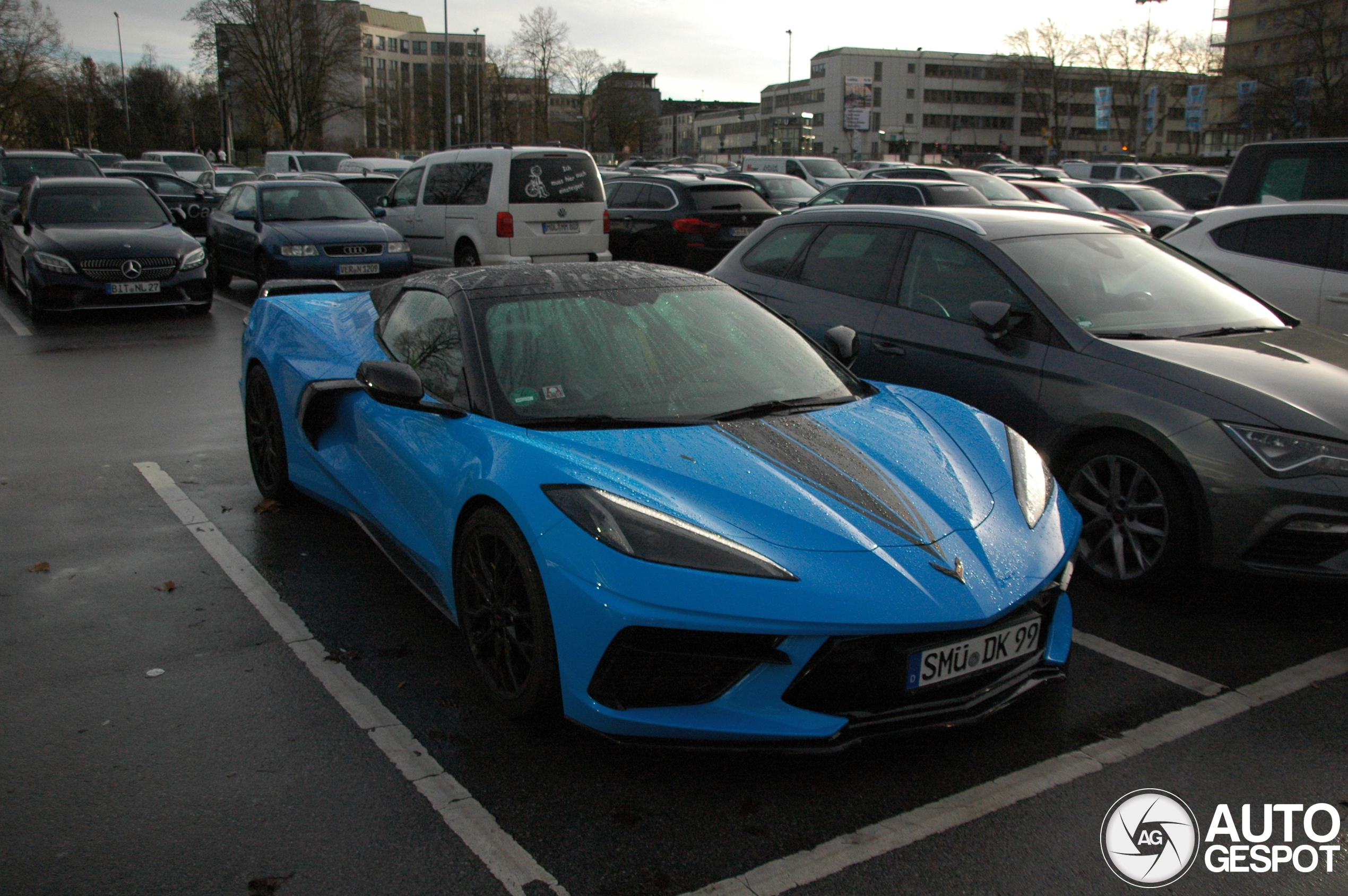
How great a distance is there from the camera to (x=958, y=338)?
206 inches

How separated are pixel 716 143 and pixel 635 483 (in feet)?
499

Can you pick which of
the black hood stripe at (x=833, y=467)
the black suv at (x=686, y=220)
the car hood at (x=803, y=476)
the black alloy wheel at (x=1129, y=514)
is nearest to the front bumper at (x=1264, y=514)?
the black alloy wheel at (x=1129, y=514)

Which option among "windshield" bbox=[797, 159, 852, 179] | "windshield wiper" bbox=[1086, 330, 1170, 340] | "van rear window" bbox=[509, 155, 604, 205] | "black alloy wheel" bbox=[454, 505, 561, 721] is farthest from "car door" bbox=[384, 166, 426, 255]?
"windshield" bbox=[797, 159, 852, 179]

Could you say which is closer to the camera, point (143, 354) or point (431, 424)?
point (431, 424)

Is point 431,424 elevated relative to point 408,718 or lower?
elevated

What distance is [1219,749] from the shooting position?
124 inches

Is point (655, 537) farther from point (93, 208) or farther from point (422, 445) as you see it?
point (93, 208)

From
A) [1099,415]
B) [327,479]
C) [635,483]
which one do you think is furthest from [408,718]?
[1099,415]

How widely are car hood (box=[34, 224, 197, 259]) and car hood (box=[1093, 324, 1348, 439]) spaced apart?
11.1m

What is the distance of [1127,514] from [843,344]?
4.51 ft

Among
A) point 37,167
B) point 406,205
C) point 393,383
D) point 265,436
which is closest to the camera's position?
point 393,383

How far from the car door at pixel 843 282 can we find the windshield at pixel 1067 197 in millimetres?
14669

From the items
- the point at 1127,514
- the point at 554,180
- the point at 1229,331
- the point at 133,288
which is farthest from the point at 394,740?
the point at 554,180

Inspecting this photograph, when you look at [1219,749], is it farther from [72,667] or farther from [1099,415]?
[72,667]
